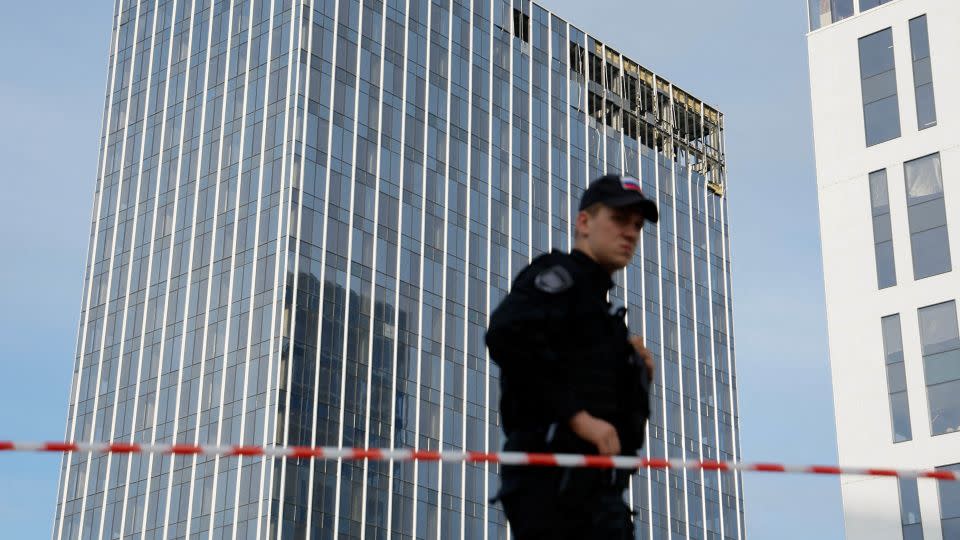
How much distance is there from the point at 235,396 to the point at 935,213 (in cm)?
3569

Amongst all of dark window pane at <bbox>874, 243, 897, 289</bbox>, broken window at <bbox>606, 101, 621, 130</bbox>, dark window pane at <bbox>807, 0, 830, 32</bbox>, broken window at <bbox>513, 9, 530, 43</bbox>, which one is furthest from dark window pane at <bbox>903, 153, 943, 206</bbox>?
broken window at <bbox>606, 101, 621, 130</bbox>

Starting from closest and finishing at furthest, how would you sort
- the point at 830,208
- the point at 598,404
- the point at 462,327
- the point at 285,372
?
1. the point at 598,404
2. the point at 830,208
3. the point at 285,372
4. the point at 462,327

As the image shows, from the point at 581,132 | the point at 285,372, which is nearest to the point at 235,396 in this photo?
the point at 285,372

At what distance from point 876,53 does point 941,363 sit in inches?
367

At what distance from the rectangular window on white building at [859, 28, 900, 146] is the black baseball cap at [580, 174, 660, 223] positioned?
35.2 m

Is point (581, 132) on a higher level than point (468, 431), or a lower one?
higher

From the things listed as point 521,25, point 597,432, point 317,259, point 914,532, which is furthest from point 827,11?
point 521,25

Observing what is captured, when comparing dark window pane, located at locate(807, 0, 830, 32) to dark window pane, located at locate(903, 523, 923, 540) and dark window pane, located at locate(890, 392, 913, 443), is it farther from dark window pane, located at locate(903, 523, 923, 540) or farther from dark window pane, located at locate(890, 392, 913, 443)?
dark window pane, located at locate(903, 523, 923, 540)

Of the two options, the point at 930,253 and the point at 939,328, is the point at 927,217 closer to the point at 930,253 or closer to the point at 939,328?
the point at 930,253

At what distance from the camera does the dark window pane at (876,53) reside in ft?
135

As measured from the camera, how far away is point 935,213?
38.8 metres

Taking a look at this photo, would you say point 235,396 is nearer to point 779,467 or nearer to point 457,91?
point 457,91

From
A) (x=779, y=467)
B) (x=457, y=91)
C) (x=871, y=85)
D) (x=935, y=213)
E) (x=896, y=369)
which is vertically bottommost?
(x=779, y=467)

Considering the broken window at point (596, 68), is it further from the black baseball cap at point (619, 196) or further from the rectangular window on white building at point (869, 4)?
the black baseball cap at point (619, 196)
